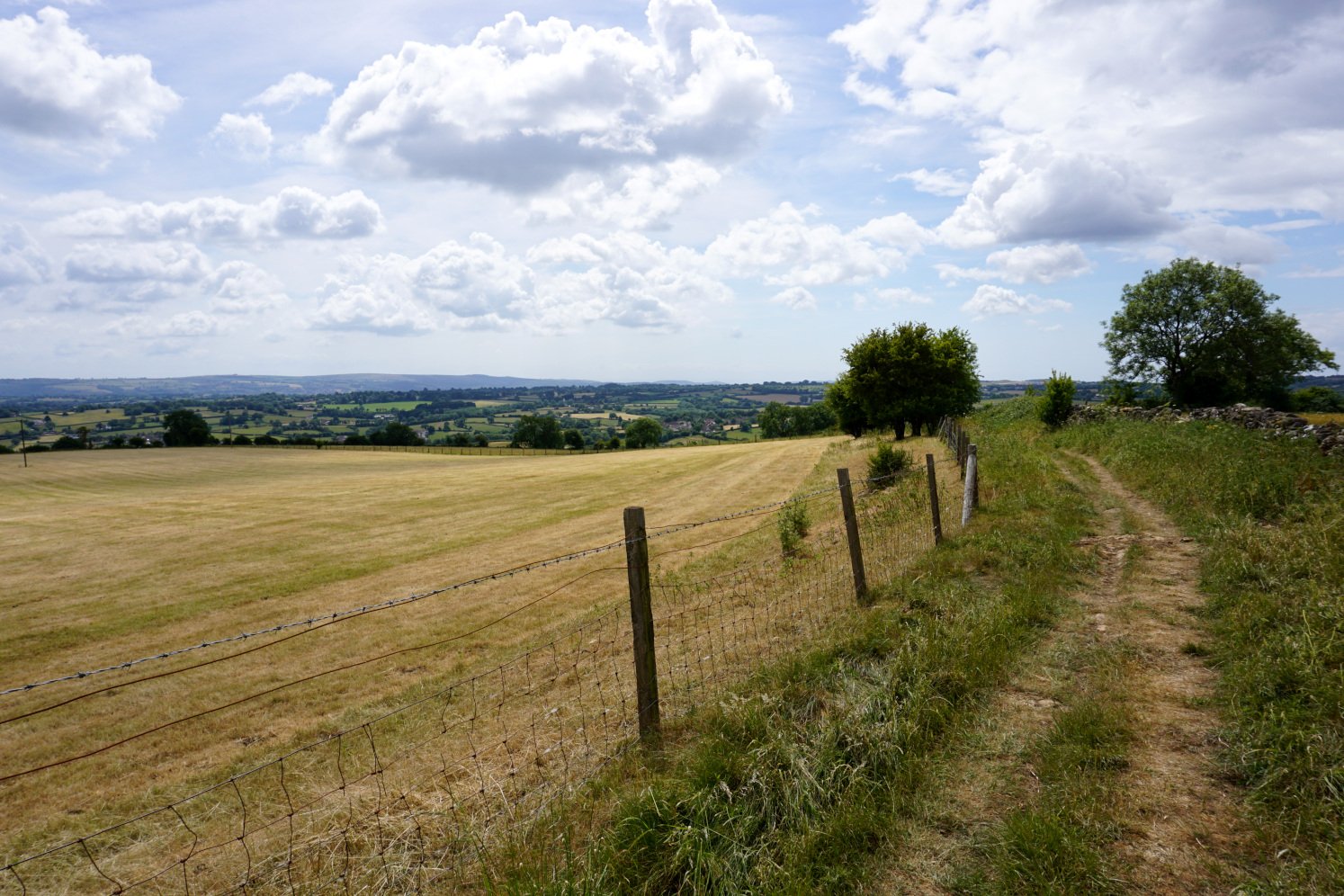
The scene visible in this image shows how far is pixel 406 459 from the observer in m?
64.4

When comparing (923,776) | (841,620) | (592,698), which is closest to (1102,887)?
(923,776)

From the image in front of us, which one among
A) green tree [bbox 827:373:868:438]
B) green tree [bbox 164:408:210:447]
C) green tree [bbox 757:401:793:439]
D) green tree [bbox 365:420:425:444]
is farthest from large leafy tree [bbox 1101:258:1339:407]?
green tree [bbox 164:408:210:447]

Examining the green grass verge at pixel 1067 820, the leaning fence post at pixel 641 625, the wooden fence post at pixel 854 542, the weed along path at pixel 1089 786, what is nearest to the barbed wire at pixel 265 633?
the leaning fence post at pixel 641 625

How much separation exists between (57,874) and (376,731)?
10.2 ft

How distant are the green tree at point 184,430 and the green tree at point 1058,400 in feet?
310

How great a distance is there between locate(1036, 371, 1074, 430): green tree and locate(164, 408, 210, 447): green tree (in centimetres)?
9439

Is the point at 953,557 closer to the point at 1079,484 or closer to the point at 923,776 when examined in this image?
the point at 923,776

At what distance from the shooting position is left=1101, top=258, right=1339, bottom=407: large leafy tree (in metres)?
51.2

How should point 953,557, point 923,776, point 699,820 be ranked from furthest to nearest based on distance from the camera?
point 953,557
point 923,776
point 699,820

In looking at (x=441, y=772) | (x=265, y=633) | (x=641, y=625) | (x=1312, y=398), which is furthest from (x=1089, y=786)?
(x=1312, y=398)

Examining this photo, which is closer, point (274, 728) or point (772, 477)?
point (274, 728)

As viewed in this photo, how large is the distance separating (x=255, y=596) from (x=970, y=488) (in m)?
16.7

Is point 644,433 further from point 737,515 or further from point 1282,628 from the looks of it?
point 1282,628

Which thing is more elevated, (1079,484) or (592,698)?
(1079,484)
